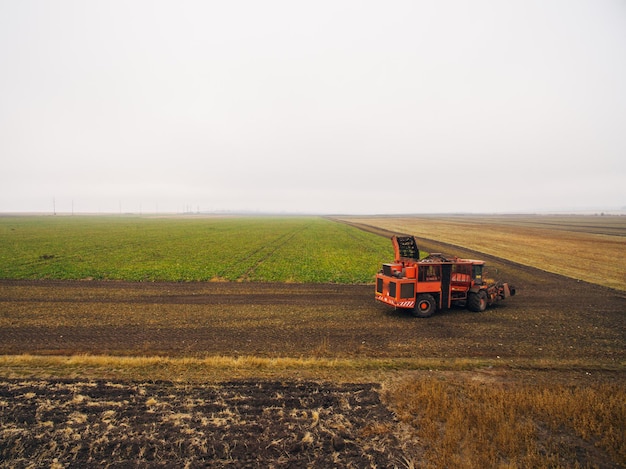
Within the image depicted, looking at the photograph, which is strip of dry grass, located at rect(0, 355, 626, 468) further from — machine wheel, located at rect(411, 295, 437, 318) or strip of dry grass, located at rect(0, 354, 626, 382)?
machine wheel, located at rect(411, 295, 437, 318)

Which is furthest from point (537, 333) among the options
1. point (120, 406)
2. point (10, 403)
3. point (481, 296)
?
point (10, 403)

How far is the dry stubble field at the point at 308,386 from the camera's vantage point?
6535mm

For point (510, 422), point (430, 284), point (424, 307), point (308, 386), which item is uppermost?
point (430, 284)

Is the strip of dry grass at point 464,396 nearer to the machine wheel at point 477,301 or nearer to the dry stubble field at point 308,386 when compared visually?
the dry stubble field at point 308,386

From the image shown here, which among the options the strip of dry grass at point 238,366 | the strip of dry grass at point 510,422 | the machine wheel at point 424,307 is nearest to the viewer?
the strip of dry grass at point 510,422

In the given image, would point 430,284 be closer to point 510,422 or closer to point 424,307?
point 424,307

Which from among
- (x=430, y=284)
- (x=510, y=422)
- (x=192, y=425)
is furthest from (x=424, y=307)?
(x=192, y=425)

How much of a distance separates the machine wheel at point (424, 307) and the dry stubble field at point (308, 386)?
0.42 m

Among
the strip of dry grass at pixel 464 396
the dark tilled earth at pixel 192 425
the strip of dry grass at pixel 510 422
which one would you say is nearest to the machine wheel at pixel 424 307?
the strip of dry grass at pixel 464 396

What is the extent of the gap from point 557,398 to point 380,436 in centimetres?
485

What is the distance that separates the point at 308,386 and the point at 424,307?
27.6 ft

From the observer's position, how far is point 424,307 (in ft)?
50.4

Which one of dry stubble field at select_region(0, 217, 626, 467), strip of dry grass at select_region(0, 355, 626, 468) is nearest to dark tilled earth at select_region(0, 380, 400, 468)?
dry stubble field at select_region(0, 217, 626, 467)

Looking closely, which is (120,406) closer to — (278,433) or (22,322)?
(278,433)
